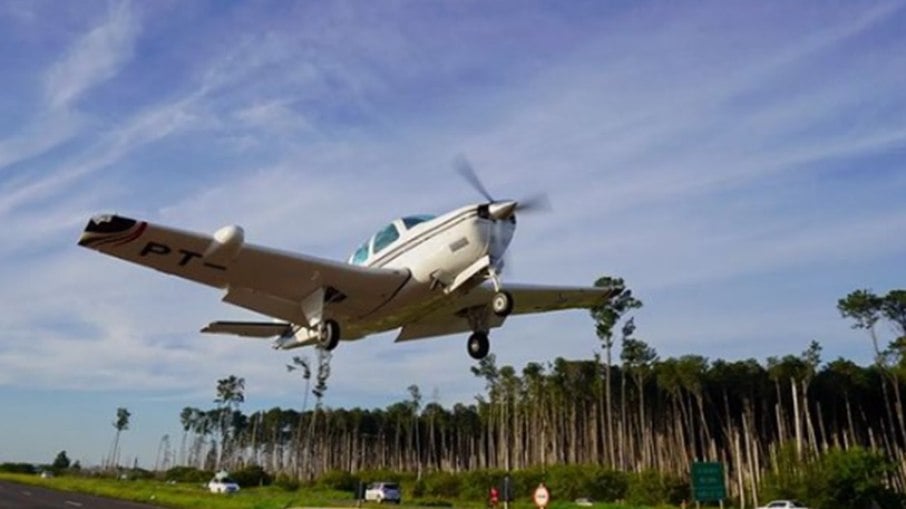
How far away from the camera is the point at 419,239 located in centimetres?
1825

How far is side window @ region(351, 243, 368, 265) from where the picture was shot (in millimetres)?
19938

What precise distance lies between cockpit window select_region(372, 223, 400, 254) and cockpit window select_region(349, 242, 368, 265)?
468mm

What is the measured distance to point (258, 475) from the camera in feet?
324

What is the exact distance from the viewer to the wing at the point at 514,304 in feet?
69.4

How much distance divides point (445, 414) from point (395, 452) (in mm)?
15905

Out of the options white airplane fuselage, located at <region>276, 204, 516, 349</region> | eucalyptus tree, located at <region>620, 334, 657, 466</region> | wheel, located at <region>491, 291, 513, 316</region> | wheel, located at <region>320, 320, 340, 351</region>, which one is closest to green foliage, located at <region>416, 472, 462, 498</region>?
eucalyptus tree, located at <region>620, 334, 657, 466</region>

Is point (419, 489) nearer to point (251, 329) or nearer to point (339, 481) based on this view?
point (339, 481)

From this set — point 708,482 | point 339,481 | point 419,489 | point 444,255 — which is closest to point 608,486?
point 419,489

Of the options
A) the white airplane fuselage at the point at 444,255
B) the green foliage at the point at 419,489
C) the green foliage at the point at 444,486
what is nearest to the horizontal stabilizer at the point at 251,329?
the white airplane fuselage at the point at 444,255

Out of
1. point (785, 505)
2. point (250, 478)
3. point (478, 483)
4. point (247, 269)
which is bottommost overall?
point (785, 505)

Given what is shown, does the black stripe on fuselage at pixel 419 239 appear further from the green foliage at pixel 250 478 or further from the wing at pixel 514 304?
the green foliage at pixel 250 478

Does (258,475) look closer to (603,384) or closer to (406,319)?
(603,384)

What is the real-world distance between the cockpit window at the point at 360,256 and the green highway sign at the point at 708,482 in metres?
12.4

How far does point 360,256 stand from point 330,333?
7.27ft
